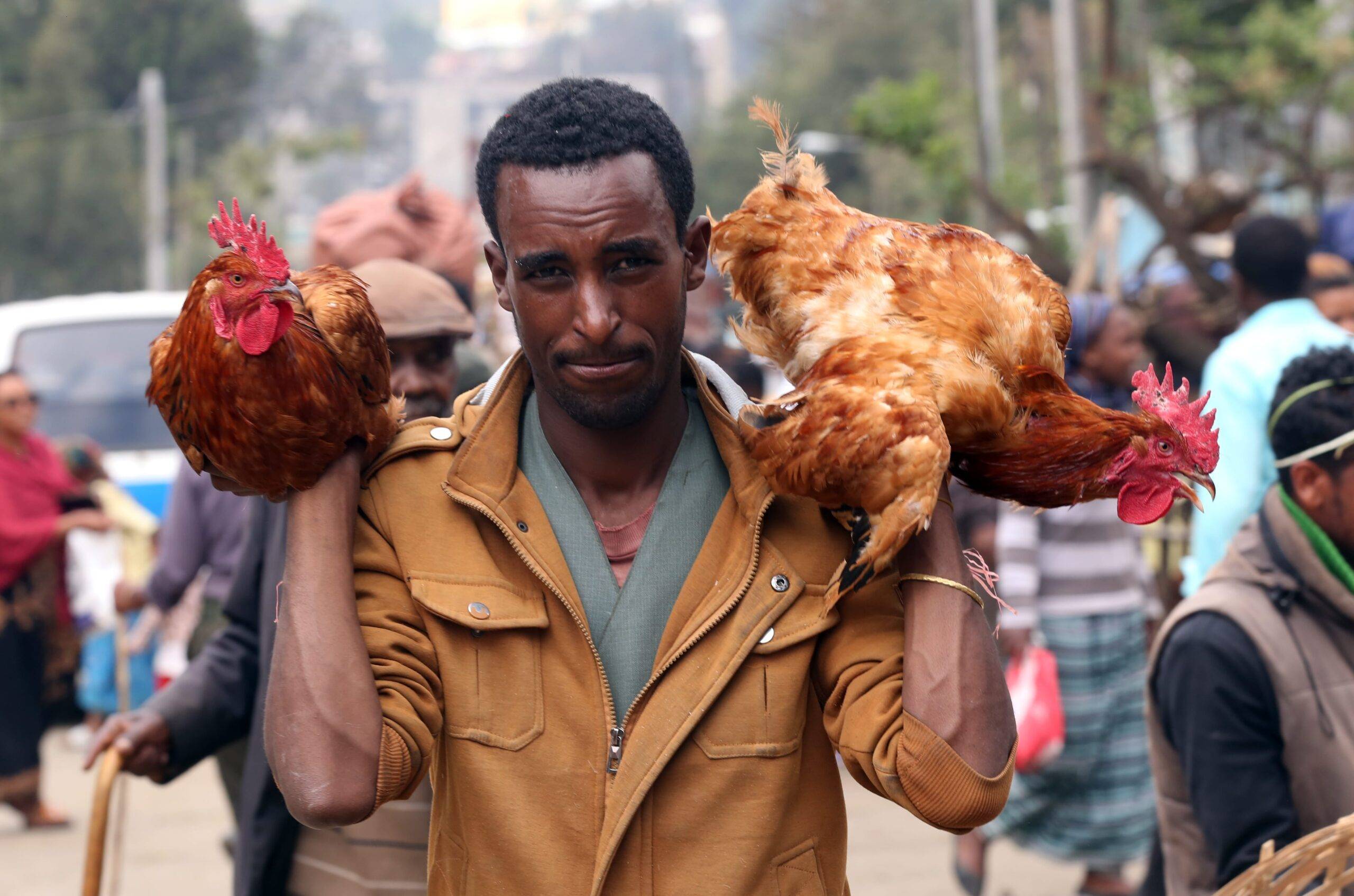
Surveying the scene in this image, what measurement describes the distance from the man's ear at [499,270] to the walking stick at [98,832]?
4.65ft

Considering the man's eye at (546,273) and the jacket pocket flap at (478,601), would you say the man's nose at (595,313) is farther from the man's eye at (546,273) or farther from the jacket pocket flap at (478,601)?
the jacket pocket flap at (478,601)

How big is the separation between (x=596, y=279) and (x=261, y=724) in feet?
5.07

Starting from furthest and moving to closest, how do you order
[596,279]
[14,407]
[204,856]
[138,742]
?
[14,407] → [204,856] → [138,742] → [596,279]

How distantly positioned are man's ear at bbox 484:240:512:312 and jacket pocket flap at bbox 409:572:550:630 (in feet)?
1.32

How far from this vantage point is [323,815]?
6.30 feet

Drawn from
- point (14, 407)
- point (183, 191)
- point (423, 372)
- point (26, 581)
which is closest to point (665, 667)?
point (423, 372)

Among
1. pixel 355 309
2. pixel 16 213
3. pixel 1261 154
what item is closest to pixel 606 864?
pixel 355 309

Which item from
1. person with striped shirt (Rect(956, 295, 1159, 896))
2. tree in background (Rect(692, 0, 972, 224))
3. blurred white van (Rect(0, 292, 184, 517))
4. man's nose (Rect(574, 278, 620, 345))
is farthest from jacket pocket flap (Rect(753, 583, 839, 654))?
tree in background (Rect(692, 0, 972, 224))

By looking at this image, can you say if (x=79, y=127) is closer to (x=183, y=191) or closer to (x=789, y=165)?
(x=183, y=191)

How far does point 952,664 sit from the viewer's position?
6.35ft

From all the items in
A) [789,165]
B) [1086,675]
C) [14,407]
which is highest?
[789,165]

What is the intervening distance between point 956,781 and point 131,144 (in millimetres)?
38432

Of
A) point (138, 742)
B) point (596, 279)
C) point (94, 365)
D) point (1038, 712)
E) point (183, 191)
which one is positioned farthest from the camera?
point (183, 191)

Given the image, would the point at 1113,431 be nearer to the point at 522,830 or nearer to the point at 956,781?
the point at 956,781
